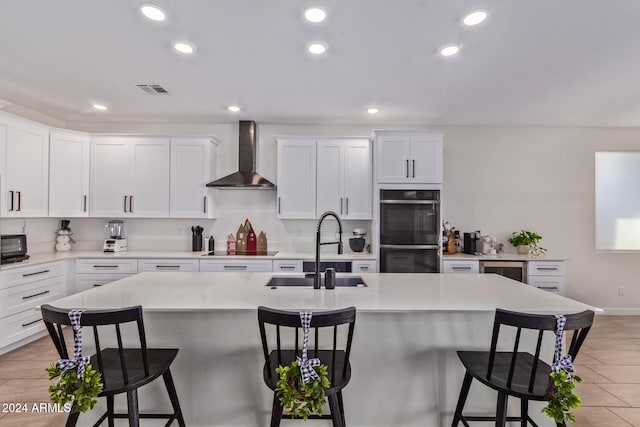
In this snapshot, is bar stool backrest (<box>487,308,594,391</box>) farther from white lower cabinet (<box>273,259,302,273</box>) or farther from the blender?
the blender

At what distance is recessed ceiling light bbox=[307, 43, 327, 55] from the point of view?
2369 millimetres

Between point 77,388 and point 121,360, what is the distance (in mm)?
212

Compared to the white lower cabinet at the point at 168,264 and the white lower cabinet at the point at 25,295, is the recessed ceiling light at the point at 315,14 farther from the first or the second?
the white lower cabinet at the point at 25,295

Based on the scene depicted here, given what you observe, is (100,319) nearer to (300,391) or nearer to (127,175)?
(300,391)

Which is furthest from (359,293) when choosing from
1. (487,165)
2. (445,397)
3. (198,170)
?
(487,165)

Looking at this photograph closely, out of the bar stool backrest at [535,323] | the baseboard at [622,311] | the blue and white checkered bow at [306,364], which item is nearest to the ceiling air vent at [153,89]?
the blue and white checkered bow at [306,364]

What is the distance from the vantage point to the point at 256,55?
254 cm

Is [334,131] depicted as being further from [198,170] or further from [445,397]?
[445,397]

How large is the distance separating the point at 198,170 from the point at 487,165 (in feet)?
13.1

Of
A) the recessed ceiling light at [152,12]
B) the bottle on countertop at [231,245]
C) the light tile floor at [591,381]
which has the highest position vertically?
the recessed ceiling light at [152,12]

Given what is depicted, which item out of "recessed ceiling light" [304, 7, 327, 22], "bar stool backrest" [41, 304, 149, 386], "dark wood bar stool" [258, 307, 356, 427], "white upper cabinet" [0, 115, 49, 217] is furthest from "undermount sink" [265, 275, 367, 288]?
"white upper cabinet" [0, 115, 49, 217]

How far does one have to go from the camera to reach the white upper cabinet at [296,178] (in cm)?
412

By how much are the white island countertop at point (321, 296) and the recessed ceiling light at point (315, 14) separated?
5.84 feet

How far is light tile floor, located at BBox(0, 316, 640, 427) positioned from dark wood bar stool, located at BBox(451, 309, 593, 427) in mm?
1052
